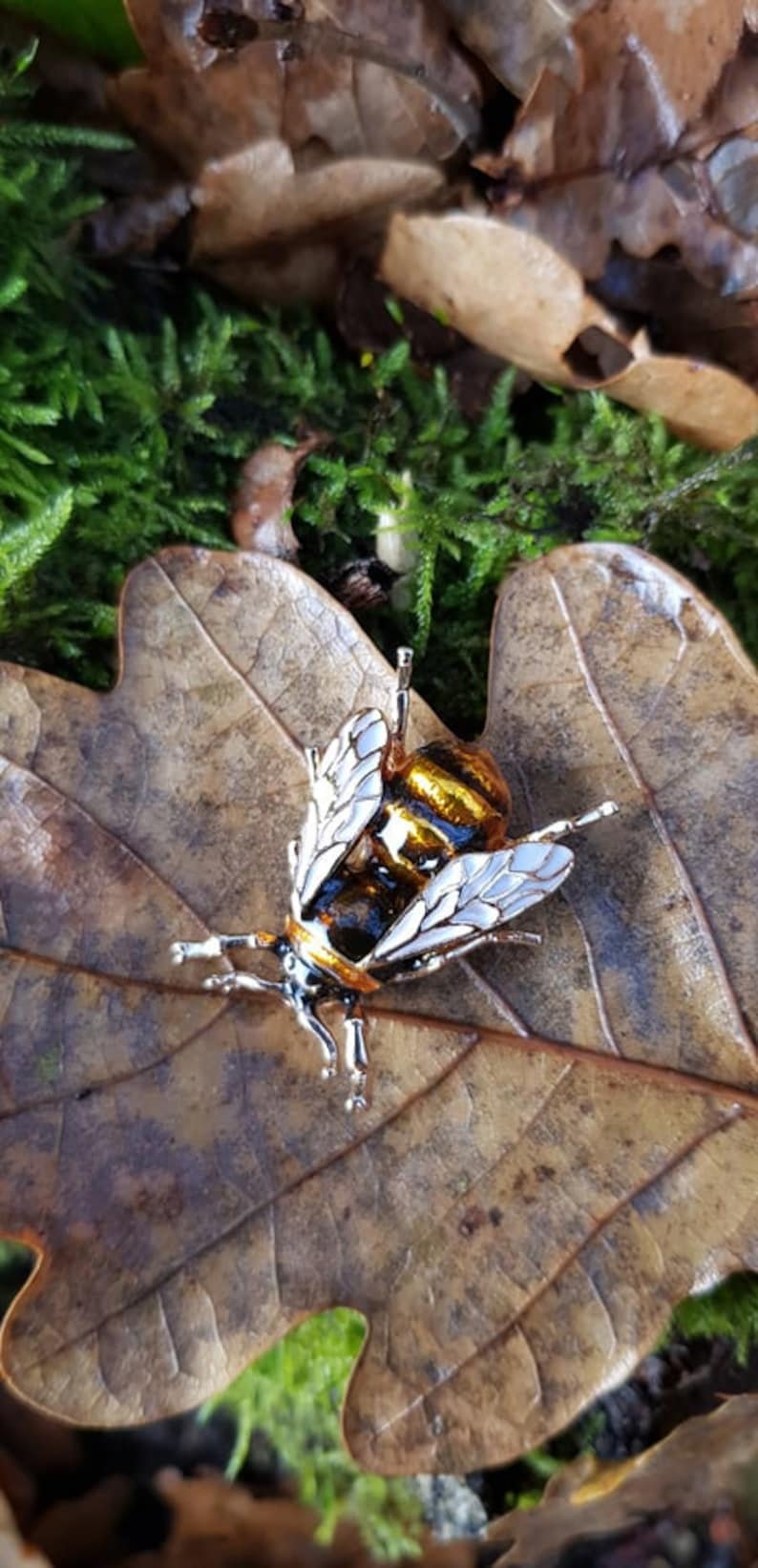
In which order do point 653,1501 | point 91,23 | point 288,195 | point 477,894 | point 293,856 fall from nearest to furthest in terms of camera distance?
1. point 477,894
2. point 293,856
3. point 653,1501
4. point 91,23
5. point 288,195

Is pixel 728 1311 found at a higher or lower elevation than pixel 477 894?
lower

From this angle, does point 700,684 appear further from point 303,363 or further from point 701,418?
point 303,363

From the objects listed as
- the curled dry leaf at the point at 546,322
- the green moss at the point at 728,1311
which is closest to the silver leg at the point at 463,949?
the green moss at the point at 728,1311

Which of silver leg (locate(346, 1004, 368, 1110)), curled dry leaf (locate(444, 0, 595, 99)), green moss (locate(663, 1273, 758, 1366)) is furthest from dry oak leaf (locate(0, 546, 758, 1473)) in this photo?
curled dry leaf (locate(444, 0, 595, 99))

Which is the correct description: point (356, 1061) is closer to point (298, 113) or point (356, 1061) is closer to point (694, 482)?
point (694, 482)

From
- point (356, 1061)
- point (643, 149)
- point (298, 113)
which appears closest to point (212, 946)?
point (356, 1061)
